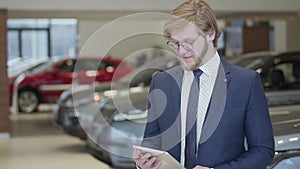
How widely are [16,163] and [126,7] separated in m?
3.77

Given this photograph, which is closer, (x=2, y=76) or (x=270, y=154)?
(x=270, y=154)

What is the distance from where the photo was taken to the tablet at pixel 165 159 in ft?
5.97

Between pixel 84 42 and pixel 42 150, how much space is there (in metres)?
5.14

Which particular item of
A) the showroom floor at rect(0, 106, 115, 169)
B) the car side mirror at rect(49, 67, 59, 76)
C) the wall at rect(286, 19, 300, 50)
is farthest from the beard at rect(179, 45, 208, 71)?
the wall at rect(286, 19, 300, 50)

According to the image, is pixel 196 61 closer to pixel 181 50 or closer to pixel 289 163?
pixel 181 50

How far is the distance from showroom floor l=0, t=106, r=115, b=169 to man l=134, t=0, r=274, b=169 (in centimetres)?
480

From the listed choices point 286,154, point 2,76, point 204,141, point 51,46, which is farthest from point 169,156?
point 51,46

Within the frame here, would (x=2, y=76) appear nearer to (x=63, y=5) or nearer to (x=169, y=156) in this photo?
(x=63, y=5)

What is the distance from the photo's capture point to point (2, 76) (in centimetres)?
951

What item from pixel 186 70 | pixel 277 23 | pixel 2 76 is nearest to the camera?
pixel 186 70

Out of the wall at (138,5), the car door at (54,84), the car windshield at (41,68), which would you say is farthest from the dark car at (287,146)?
the car windshield at (41,68)

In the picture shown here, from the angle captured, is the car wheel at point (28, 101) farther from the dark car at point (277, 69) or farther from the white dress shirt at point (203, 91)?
the white dress shirt at point (203, 91)

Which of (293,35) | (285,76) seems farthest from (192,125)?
(293,35)

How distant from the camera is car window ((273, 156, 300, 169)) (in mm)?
2674
